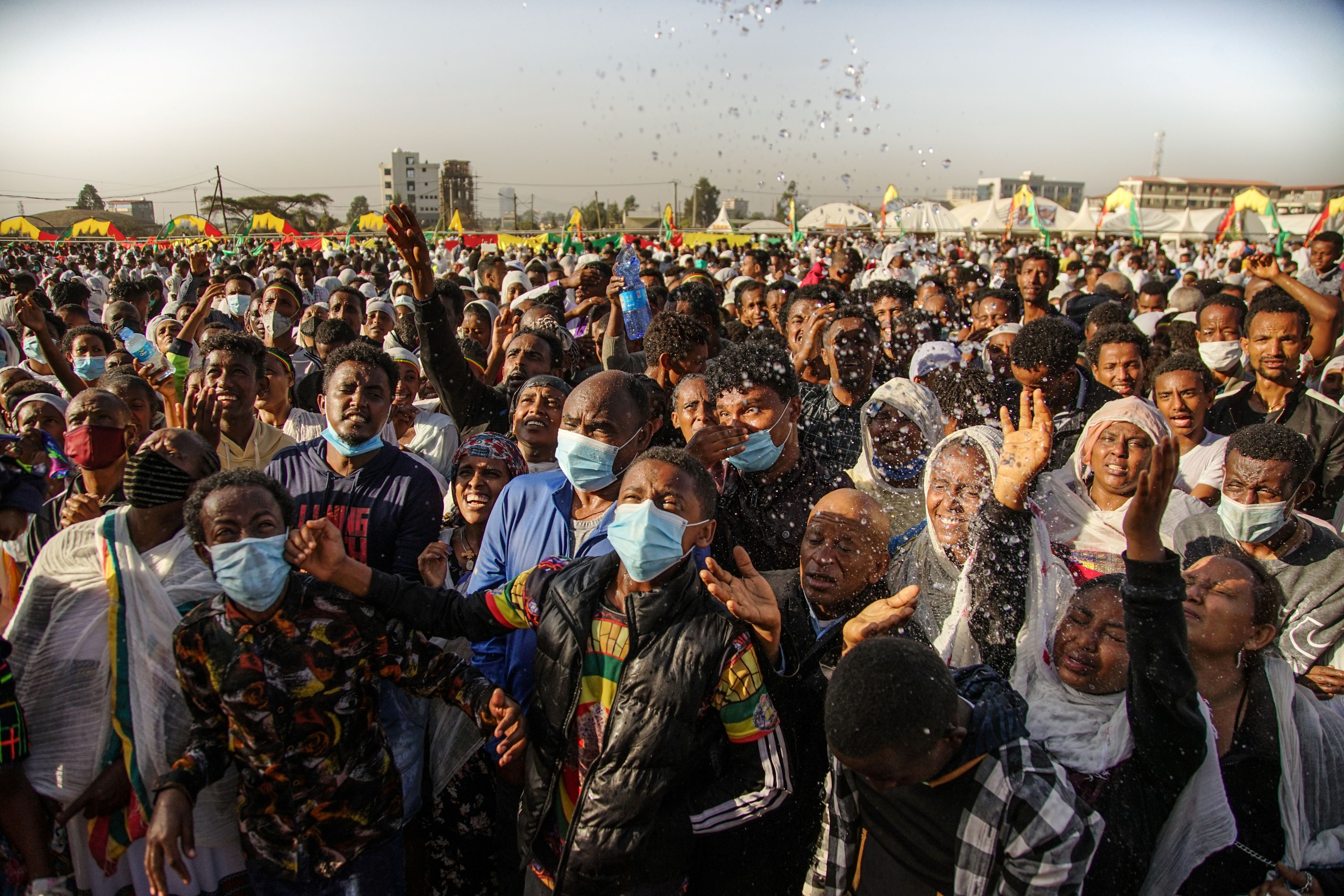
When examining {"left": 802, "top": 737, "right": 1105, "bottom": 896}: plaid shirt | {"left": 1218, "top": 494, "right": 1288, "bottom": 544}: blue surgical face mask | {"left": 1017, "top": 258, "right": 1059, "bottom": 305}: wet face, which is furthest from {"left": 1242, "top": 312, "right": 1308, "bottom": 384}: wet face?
{"left": 802, "top": 737, "right": 1105, "bottom": 896}: plaid shirt

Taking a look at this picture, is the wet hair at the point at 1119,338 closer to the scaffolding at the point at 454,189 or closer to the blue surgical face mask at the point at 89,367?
the blue surgical face mask at the point at 89,367

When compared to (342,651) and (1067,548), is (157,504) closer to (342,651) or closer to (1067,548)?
(342,651)

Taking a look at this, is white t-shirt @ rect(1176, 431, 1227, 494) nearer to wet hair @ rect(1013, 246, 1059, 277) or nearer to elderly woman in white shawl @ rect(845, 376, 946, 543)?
elderly woman in white shawl @ rect(845, 376, 946, 543)

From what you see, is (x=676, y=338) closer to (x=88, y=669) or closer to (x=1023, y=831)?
(x=88, y=669)

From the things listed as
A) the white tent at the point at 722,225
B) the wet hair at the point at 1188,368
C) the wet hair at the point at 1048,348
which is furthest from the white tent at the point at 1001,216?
the wet hair at the point at 1188,368

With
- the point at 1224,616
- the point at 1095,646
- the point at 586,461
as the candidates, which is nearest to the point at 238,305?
the point at 586,461

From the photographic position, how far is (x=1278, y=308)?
4.61 metres

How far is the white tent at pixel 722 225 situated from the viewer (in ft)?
112

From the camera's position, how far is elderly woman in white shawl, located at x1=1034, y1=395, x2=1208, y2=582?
3.04m

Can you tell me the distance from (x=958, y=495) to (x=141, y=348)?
703 centimetres

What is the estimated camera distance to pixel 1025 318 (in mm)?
7727

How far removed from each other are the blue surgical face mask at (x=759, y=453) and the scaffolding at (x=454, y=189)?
20.1 metres

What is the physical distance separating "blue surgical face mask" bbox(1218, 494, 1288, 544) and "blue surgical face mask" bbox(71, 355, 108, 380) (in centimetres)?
683

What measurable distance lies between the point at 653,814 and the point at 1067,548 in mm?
2090
